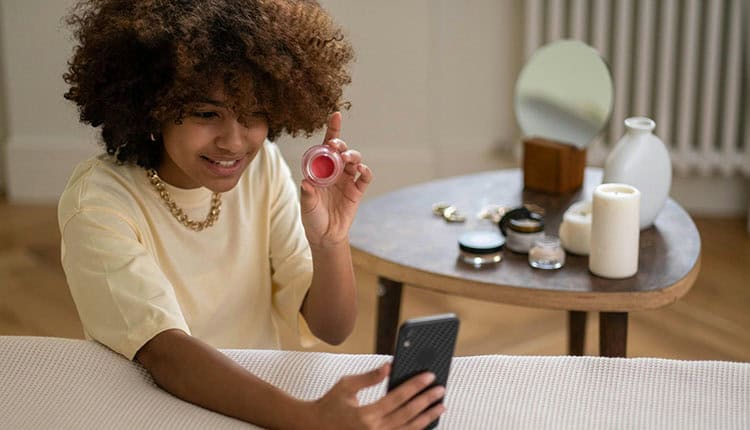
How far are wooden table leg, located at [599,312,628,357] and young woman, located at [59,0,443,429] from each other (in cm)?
44

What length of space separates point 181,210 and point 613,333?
717mm

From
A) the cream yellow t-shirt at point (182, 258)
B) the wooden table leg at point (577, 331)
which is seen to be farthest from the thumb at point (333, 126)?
the wooden table leg at point (577, 331)

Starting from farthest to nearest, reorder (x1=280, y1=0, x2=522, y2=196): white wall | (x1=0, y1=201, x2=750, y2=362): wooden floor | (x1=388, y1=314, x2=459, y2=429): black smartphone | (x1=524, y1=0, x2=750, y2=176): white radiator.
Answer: (x1=280, y1=0, x2=522, y2=196): white wall < (x1=524, y1=0, x2=750, y2=176): white radiator < (x1=0, y1=201, x2=750, y2=362): wooden floor < (x1=388, y1=314, x2=459, y2=429): black smartphone

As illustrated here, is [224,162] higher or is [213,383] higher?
[224,162]

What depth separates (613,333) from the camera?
1.72 m

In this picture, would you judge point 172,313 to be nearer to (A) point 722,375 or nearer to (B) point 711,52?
(A) point 722,375

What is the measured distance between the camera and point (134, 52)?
128cm

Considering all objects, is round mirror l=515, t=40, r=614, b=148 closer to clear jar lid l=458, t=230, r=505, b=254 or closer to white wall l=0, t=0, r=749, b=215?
clear jar lid l=458, t=230, r=505, b=254

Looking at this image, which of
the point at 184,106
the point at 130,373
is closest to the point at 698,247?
the point at 184,106

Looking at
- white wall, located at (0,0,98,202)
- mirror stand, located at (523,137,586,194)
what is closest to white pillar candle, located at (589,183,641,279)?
mirror stand, located at (523,137,586,194)

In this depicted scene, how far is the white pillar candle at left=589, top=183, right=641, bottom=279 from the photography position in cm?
167

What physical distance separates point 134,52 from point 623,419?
70 centimetres

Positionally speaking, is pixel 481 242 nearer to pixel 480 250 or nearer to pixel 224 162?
pixel 480 250

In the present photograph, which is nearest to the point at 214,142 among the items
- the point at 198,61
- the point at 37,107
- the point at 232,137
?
the point at 232,137
